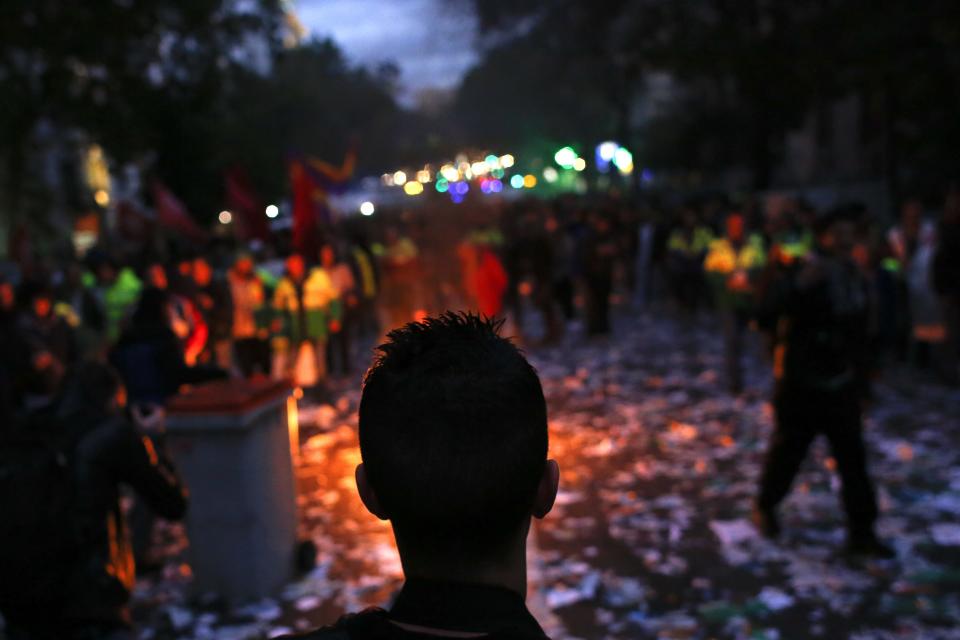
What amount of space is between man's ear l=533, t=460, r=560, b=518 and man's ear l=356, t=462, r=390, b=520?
252mm

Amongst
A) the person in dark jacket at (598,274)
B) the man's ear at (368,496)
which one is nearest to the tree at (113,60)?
the person in dark jacket at (598,274)

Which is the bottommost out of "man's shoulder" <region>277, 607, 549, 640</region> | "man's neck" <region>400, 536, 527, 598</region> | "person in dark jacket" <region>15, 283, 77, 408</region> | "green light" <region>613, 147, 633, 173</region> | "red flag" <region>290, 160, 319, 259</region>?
"man's shoulder" <region>277, 607, 549, 640</region>

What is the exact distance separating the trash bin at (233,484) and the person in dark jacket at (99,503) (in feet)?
4.64

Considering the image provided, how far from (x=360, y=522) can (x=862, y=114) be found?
97.0ft

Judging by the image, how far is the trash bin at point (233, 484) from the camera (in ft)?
17.6

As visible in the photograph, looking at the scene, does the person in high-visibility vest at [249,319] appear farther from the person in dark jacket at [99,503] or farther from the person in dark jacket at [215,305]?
the person in dark jacket at [99,503]

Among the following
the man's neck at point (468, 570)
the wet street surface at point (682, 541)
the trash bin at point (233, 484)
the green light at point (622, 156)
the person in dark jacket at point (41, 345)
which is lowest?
the wet street surface at point (682, 541)

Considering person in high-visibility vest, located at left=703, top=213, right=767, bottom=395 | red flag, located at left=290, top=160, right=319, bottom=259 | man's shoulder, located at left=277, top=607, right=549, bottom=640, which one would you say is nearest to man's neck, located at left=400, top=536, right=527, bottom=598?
man's shoulder, located at left=277, top=607, right=549, bottom=640

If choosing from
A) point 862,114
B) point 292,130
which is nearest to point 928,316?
point 862,114

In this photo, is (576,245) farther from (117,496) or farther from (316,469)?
(117,496)

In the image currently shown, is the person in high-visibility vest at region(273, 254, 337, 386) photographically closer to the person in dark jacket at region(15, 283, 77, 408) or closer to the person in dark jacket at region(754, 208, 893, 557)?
the person in dark jacket at region(15, 283, 77, 408)

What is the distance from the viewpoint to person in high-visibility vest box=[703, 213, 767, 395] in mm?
9695

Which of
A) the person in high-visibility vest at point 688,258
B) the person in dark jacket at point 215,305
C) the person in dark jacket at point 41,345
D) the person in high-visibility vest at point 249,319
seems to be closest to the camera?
the person in dark jacket at point 41,345

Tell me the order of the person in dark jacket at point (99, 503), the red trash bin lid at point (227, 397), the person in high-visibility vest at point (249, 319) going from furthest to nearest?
the person in high-visibility vest at point (249, 319) < the red trash bin lid at point (227, 397) < the person in dark jacket at point (99, 503)
